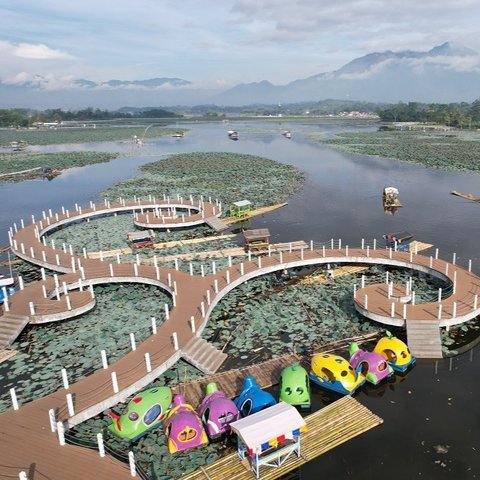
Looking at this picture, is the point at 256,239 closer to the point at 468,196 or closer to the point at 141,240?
the point at 141,240

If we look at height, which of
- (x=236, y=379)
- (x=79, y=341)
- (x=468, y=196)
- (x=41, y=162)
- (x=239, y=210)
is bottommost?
(x=236, y=379)

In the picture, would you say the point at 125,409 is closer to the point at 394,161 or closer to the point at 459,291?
the point at 459,291

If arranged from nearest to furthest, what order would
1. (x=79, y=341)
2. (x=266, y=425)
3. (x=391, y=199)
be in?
(x=266, y=425), (x=79, y=341), (x=391, y=199)

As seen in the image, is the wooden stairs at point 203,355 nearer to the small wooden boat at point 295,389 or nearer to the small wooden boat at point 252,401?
the small wooden boat at point 252,401

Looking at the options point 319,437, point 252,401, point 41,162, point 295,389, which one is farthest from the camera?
point 41,162

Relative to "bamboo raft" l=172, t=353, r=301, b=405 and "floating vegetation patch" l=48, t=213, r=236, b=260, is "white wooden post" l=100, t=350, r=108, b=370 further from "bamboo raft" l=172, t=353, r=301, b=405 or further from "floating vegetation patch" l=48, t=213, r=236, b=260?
"floating vegetation patch" l=48, t=213, r=236, b=260

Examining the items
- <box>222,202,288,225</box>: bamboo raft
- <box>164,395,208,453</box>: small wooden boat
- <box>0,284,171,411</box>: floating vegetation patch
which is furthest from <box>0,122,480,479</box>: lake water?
<box>0,284,171,411</box>: floating vegetation patch

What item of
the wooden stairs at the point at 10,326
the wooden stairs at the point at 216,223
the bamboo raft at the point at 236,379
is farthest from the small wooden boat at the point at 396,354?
the wooden stairs at the point at 216,223

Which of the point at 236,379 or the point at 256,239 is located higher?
the point at 256,239

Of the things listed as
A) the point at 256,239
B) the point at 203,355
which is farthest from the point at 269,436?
the point at 256,239
